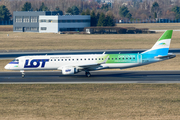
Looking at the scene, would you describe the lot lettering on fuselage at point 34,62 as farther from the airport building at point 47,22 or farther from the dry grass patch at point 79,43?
the airport building at point 47,22

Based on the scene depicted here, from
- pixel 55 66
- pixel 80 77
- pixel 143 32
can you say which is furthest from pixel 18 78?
pixel 143 32

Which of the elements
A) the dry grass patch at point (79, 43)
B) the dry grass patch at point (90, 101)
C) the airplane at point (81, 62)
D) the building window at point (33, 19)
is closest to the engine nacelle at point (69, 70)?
the airplane at point (81, 62)

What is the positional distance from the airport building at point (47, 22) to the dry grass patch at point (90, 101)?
109568 millimetres

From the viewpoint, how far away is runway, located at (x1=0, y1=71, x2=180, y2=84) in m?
39.8

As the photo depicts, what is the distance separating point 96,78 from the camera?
4241cm

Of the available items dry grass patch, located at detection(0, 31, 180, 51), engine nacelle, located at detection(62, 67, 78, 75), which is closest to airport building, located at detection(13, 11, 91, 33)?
dry grass patch, located at detection(0, 31, 180, 51)

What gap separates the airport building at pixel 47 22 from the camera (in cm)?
14400

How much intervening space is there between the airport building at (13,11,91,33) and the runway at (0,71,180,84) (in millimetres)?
97938

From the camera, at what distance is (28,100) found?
98.4ft

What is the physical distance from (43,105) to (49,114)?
297 centimetres

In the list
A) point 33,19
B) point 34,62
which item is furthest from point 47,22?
point 34,62

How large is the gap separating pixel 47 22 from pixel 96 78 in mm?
107653

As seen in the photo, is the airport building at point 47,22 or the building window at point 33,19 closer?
the airport building at point 47,22

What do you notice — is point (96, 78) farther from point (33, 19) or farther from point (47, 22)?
point (33, 19)
